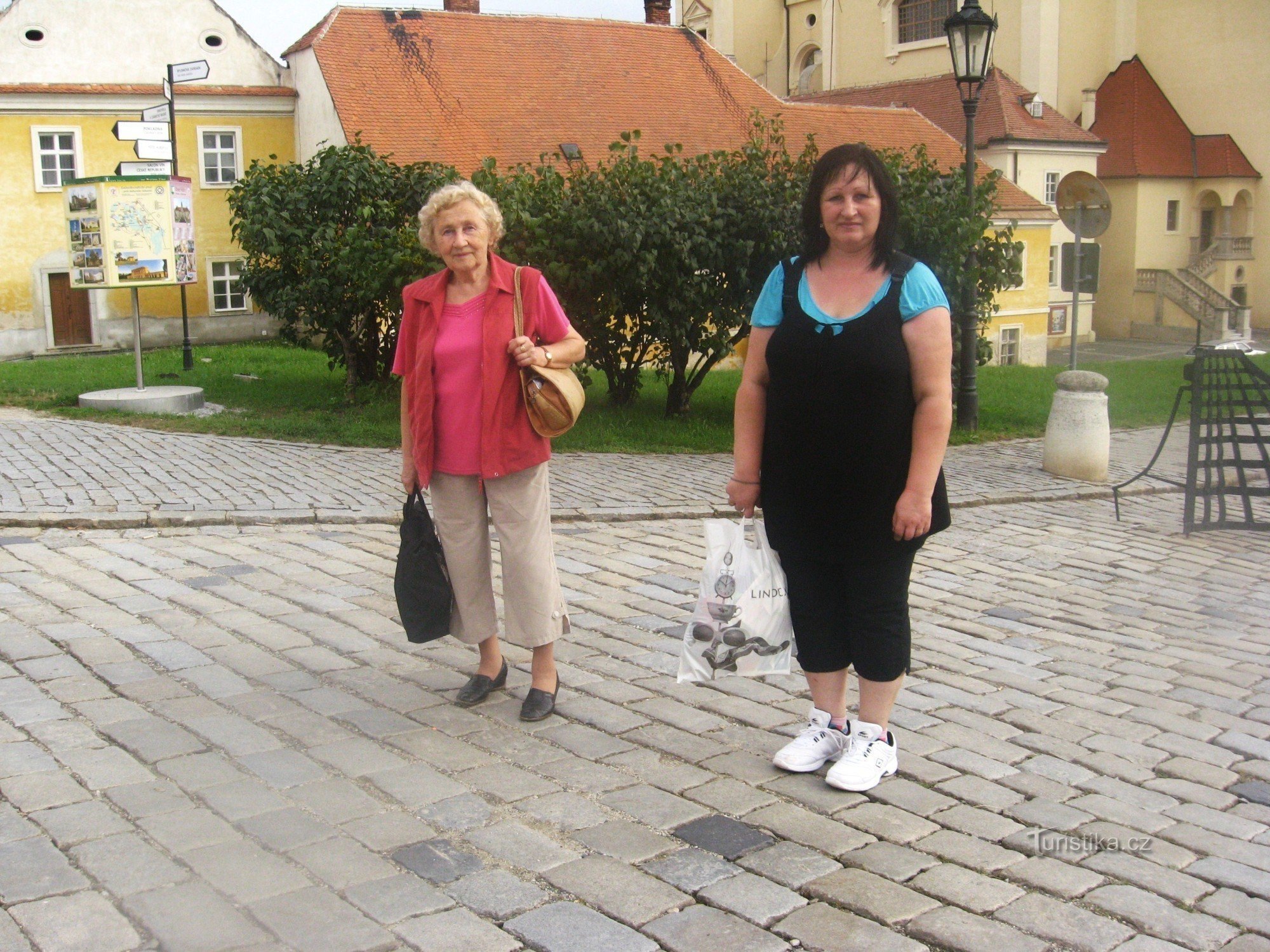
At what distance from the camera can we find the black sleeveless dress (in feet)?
13.8

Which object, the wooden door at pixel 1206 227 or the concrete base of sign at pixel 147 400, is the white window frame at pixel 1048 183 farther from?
the concrete base of sign at pixel 147 400

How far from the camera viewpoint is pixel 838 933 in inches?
136

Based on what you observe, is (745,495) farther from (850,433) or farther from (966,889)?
(966,889)

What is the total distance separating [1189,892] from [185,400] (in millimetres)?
12669

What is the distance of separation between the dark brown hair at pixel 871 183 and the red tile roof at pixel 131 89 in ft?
103

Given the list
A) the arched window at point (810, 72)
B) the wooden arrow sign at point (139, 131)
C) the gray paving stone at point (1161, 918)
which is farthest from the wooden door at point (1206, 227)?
the gray paving stone at point (1161, 918)

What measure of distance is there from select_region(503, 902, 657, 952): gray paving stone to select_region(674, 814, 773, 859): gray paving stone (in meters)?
0.55

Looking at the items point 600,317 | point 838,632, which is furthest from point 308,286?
point 838,632

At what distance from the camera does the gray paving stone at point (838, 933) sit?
3.38 m

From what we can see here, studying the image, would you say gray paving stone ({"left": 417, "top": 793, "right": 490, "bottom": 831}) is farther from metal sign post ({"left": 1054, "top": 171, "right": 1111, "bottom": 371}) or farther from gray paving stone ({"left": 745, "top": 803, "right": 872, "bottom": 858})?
metal sign post ({"left": 1054, "top": 171, "right": 1111, "bottom": 371})

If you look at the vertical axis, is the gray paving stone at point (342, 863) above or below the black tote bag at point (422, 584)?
below

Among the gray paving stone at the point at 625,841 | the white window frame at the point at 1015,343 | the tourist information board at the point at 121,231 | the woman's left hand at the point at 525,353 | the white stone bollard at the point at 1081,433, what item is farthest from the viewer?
the white window frame at the point at 1015,343

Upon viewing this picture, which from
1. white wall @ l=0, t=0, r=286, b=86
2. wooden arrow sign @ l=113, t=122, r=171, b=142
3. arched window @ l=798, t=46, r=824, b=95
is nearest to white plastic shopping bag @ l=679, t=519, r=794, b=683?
wooden arrow sign @ l=113, t=122, r=171, b=142

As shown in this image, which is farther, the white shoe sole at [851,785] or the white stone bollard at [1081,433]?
the white stone bollard at [1081,433]
